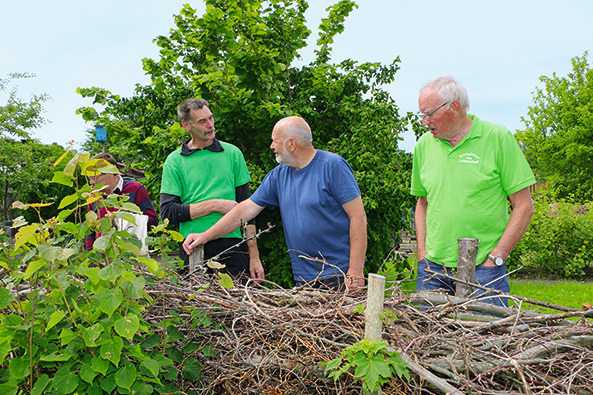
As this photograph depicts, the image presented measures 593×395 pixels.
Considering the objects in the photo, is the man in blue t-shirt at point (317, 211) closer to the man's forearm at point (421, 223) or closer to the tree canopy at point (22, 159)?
the man's forearm at point (421, 223)

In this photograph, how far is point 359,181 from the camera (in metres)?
4.73

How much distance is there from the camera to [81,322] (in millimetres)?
1918

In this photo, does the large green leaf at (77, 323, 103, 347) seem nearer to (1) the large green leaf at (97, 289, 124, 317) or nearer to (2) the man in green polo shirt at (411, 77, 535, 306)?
(1) the large green leaf at (97, 289, 124, 317)

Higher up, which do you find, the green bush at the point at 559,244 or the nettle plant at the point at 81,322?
the nettle plant at the point at 81,322

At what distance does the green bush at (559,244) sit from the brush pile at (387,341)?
10.5 metres

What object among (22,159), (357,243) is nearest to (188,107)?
(357,243)

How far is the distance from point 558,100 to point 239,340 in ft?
91.4

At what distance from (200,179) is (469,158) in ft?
6.60

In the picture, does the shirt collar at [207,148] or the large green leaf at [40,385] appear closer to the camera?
the large green leaf at [40,385]

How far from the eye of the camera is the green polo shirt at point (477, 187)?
115 inches

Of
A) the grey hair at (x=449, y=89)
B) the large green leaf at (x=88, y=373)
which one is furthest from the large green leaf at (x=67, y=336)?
the grey hair at (x=449, y=89)

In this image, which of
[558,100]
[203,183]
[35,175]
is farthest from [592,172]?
[35,175]

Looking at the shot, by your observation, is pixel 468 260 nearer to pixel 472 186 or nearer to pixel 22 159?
pixel 472 186

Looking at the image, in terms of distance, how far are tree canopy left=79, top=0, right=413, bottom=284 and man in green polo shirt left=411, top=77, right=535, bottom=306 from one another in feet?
5.17
